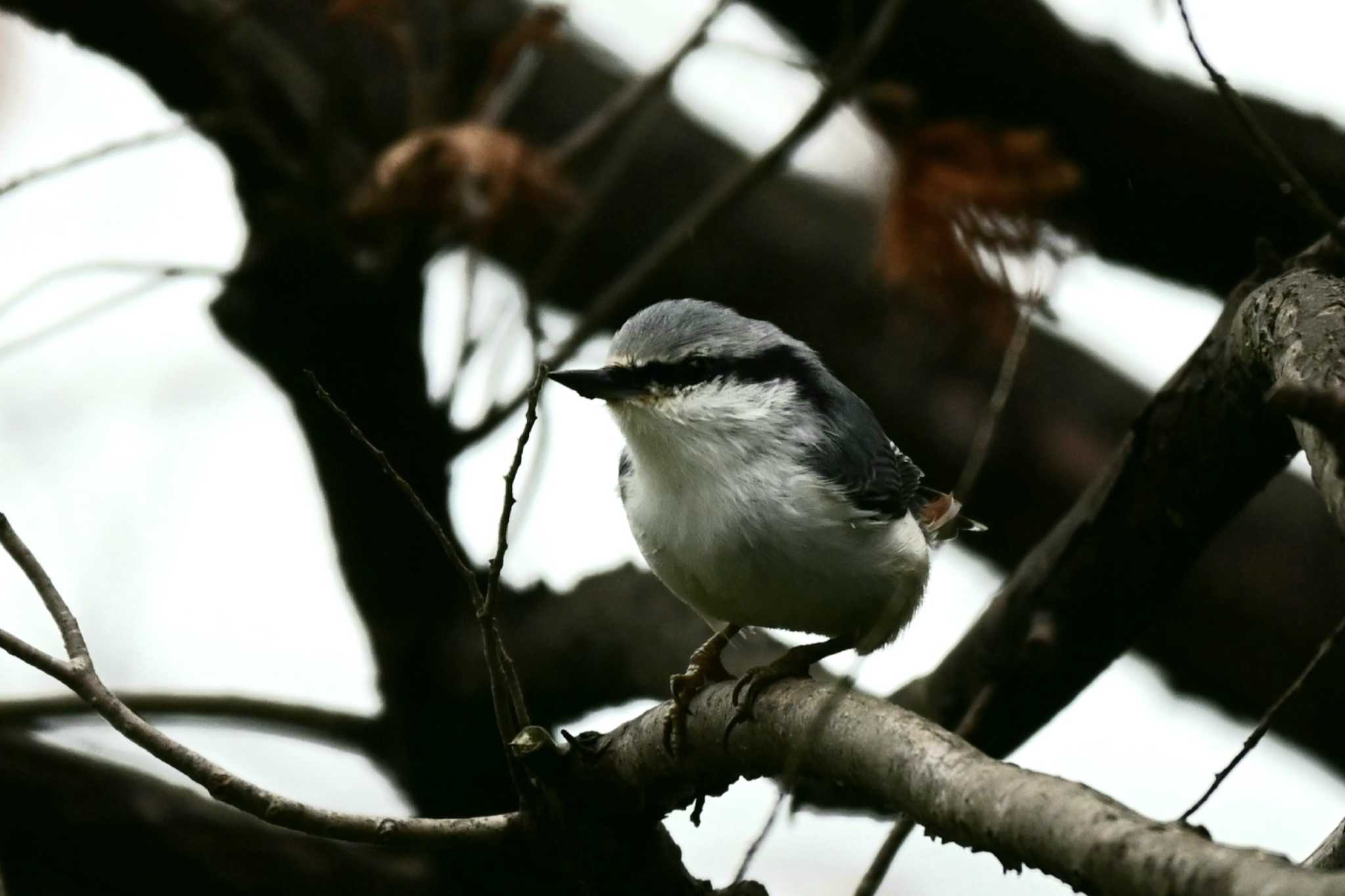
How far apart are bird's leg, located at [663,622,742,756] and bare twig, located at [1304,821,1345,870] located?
0.97m

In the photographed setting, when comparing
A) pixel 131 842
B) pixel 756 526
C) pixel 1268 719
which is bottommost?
pixel 1268 719

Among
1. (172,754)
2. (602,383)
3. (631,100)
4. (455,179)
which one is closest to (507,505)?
(172,754)

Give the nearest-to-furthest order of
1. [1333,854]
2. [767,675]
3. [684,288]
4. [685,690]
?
[1333,854] → [767,675] → [685,690] → [684,288]

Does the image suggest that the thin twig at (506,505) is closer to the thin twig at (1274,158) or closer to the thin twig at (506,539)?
the thin twig at (506,539)

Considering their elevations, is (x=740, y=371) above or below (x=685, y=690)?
above

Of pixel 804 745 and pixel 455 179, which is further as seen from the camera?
pixel 455 179

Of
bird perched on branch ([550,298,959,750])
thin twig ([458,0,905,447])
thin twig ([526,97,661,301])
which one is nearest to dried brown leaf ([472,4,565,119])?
thin twig ([526,97,661,301])

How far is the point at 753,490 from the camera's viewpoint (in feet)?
8.79

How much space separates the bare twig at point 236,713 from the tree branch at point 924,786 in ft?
4.75

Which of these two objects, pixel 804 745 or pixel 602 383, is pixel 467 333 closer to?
pixel 602 383

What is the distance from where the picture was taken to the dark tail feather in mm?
3129

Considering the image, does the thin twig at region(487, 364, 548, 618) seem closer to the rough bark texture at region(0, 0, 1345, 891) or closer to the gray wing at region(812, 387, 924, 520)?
the gray wing at region(812, 387, 924, 520)

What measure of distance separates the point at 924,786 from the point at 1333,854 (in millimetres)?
727

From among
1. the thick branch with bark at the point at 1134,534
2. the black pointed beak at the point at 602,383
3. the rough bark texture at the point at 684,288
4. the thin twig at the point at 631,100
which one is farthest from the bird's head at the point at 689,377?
the thin twig at the point at 631,100
